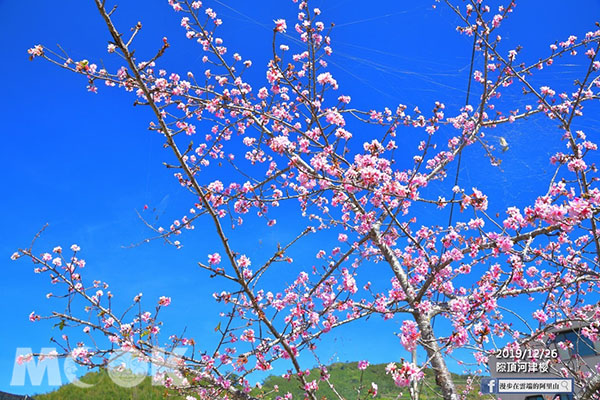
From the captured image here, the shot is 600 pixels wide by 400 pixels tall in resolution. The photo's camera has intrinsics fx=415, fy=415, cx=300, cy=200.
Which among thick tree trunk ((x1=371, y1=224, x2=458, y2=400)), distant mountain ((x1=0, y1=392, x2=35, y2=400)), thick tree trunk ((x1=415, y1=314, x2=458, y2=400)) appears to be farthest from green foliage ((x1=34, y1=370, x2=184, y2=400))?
thick tree trunk ((x1=415, y1=314, x2=458, y2=400))

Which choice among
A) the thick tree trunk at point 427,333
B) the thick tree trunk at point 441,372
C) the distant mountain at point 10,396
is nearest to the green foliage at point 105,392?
the distant mountain at point 10,396

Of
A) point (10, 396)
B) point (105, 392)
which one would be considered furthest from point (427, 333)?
point (105, 392)

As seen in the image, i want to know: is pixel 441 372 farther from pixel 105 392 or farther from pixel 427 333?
pixel 105 392

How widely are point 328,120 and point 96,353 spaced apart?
3333 millimetres

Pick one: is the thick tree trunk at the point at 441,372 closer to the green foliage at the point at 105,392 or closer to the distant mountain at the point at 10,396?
the distant mountain at the point at 10,396

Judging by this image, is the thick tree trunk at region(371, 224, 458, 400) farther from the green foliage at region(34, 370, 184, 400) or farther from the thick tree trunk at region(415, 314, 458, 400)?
the green foliage at region(34, 370, 184, 400)

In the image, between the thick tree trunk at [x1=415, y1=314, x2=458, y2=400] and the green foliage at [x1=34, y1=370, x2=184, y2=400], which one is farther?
the green foliage at [x1=34, y1=370, x2=184, y2=400]

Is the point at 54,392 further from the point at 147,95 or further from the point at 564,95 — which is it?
the point at 564,95

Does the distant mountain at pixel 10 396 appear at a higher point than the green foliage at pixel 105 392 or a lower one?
lower

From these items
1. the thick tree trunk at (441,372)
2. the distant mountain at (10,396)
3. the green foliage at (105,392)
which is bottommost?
the thick tree trunk at (441,372)

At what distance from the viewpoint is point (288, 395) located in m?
5.22

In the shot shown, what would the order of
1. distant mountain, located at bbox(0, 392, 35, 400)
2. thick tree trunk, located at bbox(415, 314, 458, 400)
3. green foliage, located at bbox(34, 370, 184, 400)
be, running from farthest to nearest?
green foliage, located at bbox(34, 370, 184, 400) < distant mountain, located at bbox(0, 392, 35, 400) < thick tree trunk, located at bbox(415, 314, 458, 400)

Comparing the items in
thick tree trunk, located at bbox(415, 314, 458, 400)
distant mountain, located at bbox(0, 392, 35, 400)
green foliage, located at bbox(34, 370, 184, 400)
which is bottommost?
thick tree trunk, located at bbox(415, 314, 458, 400)

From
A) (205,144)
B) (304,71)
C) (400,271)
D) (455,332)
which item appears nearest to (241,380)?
(455,332)
